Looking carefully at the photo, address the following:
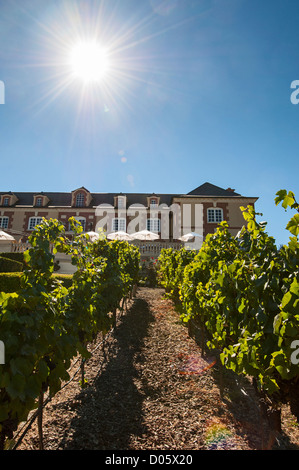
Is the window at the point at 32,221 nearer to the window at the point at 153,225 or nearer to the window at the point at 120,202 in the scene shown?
the window at the point at 120,202

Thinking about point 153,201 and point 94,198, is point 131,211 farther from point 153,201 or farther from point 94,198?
point 94,198

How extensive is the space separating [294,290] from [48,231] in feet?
9.06

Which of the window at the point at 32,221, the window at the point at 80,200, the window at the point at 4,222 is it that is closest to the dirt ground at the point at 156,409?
the window at the point at 80,200

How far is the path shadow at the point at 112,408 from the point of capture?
2717 millimetres

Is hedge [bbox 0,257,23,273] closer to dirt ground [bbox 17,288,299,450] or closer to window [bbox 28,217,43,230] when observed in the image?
dirt ground [bbox 17,288,299,450]

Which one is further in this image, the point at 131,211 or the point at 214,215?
the point at 131,211

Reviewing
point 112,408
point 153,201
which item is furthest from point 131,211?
point 112,408

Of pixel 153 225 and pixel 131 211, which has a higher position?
pixel 131 211

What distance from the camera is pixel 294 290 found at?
5.40ft

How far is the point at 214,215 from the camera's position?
25.4 m

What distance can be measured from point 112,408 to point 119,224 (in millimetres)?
24767

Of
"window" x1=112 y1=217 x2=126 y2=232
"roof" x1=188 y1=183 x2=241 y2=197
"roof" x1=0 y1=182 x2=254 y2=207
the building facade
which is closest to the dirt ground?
the building facade

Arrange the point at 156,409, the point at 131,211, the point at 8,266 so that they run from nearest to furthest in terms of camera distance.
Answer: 1. the point at 156,409
2. the point at 8,266
3. the point at 131,211
